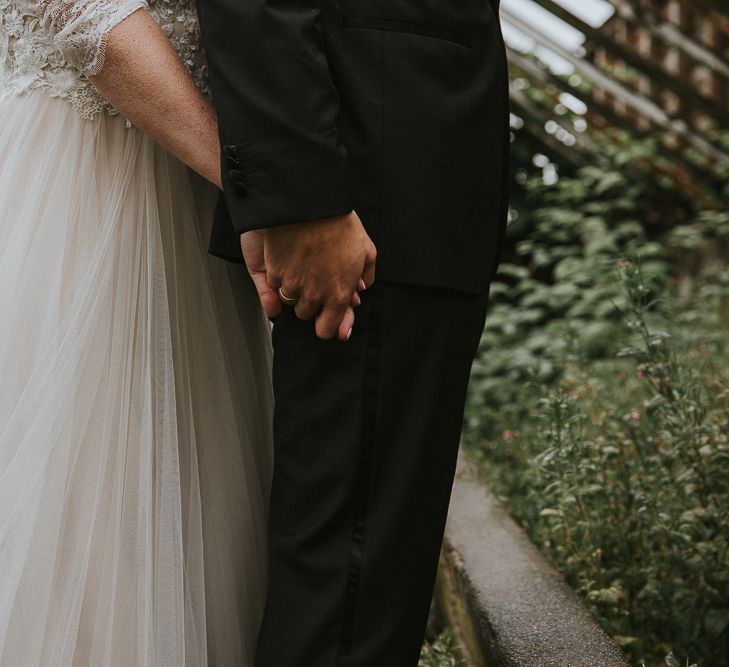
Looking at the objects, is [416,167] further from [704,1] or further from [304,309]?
[704,1]

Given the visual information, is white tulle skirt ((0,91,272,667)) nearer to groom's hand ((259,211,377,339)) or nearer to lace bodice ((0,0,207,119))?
lace bodice ((0,0,207,119))

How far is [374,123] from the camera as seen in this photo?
1.10 m

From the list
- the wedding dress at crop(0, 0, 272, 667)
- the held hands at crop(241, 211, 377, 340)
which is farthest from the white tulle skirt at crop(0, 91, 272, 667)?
the held hands at crop(241, 211, 377, 340)

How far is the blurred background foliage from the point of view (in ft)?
5.91

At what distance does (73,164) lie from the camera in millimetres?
1197

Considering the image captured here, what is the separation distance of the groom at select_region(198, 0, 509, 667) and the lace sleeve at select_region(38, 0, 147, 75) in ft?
0.40

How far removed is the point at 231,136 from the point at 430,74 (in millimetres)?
260

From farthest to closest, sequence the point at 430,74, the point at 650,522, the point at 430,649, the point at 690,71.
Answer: the point at 690,71 < the point at 650,522 < the point at 430,649 < the point at 430,74

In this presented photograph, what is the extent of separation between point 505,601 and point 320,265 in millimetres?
913

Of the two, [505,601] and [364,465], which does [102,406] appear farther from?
[505,601]

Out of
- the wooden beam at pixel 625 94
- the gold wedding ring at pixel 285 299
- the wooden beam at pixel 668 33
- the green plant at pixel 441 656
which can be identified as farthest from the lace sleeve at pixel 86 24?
the wooden beam at pixel 625 94

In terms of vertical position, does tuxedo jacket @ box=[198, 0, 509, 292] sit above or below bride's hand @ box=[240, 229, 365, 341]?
above

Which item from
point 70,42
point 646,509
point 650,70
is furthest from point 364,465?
point 650,70

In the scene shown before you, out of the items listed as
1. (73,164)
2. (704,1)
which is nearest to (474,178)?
(73,164)
